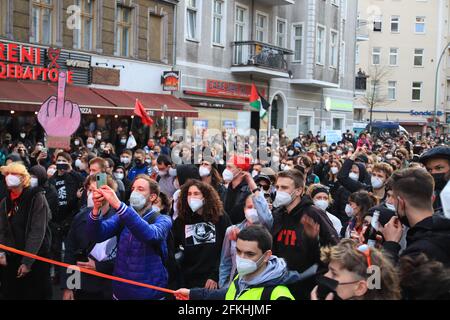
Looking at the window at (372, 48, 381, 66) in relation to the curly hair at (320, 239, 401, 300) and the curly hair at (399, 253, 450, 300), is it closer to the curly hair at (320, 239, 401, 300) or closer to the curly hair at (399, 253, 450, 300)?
the curly hair at (320, 239, 401, 300)

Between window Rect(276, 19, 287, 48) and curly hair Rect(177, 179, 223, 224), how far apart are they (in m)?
22.6

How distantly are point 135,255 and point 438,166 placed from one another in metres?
2.94

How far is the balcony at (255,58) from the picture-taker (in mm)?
23000

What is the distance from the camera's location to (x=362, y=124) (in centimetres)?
4466

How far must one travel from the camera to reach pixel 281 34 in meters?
27.0

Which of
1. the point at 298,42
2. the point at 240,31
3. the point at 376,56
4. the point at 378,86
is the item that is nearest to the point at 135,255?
the point at 240,31

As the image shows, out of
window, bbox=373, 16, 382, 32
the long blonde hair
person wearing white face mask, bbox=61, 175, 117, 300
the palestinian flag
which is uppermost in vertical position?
window, bbox=373, 16, 382, 32

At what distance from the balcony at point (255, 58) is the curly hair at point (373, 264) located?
2051 centimetres

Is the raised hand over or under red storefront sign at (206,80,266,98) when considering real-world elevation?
under

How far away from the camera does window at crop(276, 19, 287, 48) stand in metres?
26.8

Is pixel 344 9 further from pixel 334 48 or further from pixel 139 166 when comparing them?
pixel 139 166

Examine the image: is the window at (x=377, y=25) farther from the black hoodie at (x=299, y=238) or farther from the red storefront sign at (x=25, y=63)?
the black hoodie at (x=299, y=238)

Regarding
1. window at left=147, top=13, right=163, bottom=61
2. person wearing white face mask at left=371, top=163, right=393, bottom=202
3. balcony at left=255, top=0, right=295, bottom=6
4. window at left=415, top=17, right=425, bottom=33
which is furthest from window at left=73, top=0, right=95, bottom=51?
window at left=415, top=17, right=425, bottom=33
